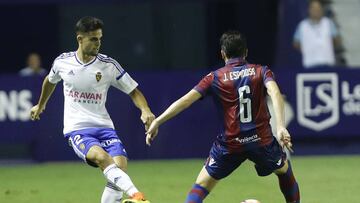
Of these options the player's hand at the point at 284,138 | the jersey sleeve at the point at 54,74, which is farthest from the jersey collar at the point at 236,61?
the jersey sleeve at the point at 54,74

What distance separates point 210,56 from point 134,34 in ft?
5.55

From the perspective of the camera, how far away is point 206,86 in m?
10.0

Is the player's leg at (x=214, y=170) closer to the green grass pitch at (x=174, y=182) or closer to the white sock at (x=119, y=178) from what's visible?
the white sock at (x=119, y=178)

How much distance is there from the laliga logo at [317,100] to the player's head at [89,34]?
280 inches

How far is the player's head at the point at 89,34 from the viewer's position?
1070 cm

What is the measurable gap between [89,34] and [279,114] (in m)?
2.24

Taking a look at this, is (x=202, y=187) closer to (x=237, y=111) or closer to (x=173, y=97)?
(x=237, y=111)

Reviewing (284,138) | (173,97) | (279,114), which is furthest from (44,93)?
(173,97)

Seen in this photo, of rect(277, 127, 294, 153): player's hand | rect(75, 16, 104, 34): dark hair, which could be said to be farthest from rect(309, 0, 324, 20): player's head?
A: rect(277, 127, 294, 153): player's hand

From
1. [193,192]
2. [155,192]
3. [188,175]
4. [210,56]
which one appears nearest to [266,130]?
[193,192]

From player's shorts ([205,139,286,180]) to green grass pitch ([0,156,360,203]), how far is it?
233 centimetres

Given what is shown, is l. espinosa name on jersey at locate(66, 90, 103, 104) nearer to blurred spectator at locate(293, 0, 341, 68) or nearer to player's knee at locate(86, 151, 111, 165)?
player's knee at locate(86, 151, 111, 165)

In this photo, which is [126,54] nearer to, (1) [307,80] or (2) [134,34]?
(2) [134,34]

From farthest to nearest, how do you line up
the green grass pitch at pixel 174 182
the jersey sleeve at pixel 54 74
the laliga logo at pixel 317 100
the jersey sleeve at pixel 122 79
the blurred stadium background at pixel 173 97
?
1. the laliga logo at pixel 317 100
2. the blurred stadium background at pixel 173 97
3. the green grass pitch at pixel 174 182
4. the jersey sleeve at pixel 54 74
5. the jersey sleeve at pixel 122 79
